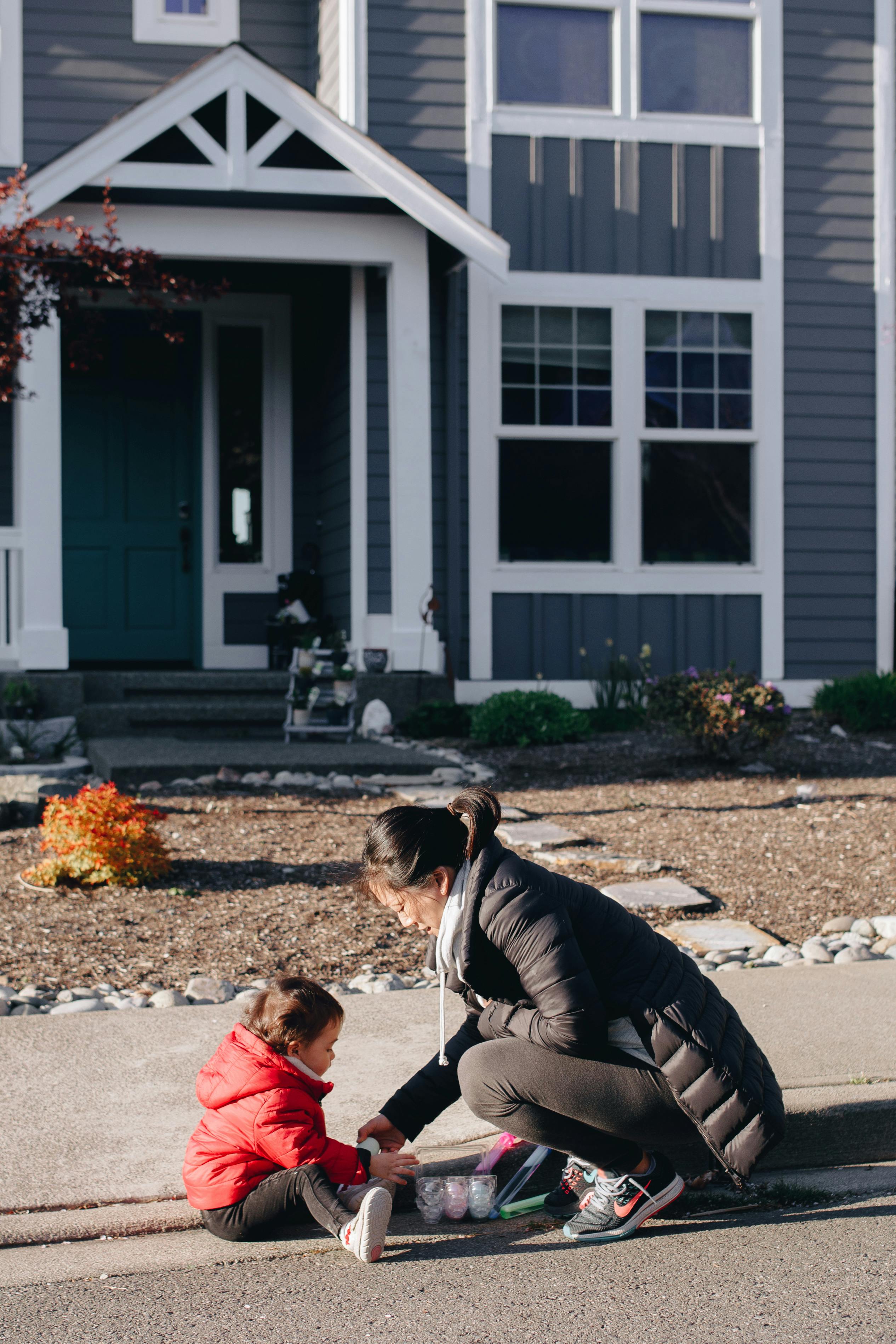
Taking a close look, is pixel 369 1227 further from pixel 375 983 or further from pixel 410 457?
pixel 410 457

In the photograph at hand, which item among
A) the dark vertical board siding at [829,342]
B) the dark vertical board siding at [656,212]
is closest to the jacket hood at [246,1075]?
the dark vertical board siding at [829,342]

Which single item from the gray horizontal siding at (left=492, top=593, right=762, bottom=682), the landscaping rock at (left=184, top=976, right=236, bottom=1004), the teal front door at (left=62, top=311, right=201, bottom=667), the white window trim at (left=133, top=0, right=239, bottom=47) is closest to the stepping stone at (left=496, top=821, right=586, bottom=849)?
the landscaping rock at (left=184, top=976, right=236, bottom=1004)

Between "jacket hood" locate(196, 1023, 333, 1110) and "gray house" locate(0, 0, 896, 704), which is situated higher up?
"gray house" locate(0, 0, 896, 704)

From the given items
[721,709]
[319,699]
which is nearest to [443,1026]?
[721,709]

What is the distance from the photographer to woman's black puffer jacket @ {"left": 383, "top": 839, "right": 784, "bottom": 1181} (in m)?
2.68

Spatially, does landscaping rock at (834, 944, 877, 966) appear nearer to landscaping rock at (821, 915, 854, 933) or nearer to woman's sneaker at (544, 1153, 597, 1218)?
landscaping rock at (821, 915, 854, 933)

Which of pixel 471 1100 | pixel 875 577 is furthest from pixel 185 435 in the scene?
pixel 471 1100

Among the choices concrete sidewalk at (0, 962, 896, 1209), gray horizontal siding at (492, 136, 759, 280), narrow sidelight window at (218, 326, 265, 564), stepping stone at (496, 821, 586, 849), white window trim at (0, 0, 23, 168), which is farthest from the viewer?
narrow sidelight window at (218, 326, 265, 564)

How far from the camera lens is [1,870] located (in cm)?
584

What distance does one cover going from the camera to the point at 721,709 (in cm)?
782

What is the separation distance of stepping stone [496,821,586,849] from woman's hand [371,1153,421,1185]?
3.30 meters

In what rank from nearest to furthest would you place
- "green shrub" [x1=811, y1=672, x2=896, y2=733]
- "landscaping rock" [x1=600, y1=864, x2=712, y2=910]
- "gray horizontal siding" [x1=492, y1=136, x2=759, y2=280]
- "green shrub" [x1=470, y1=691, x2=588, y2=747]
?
"landscaping rock" [x1=600, y1=864, x2=712, y2=910] < "green shrub" [x1=470, y1=691, x2=588, y2=747] < "green shrub" [x1=811, y1=672, x2=896, y2=733] < "gray horizontal siding" [x1=492, y1=136, x2=759, y2=280]

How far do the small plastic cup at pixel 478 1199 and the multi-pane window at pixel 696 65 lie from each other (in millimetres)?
9651

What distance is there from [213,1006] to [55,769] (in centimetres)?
→ 418
